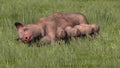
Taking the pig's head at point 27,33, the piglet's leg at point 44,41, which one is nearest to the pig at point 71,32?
the piglet's leg at point 44,41

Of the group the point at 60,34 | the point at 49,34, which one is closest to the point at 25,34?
the point at 49,34

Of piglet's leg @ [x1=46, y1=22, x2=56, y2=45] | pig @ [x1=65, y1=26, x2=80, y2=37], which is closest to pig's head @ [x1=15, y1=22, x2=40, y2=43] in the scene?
piglet's leg @ [x1=46, y1=22, x2=56, y2=45]

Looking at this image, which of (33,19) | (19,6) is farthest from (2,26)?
(19,6)

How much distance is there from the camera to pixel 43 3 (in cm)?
1861

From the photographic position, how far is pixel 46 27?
11.6 metres

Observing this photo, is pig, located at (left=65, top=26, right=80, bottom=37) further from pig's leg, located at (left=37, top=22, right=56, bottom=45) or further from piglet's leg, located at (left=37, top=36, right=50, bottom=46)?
piglet's leg, located at (left=37, top=36, right=50, bottom=46)

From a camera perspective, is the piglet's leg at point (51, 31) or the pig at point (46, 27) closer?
the pig at point (46, 27)

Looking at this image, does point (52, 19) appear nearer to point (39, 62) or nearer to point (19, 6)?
point (39, 62)

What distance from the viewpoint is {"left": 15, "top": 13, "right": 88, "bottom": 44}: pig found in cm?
1108

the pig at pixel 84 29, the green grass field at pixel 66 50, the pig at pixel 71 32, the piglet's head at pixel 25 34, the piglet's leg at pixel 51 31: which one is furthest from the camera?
the pig at pixel 84 29

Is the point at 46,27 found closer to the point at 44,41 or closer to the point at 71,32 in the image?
the point at 44,41

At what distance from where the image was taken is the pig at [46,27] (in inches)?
436

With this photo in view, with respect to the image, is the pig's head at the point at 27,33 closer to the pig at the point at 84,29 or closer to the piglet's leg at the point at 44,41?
the piglet's leg at the point at 44,41

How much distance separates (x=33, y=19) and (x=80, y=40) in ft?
11.2
